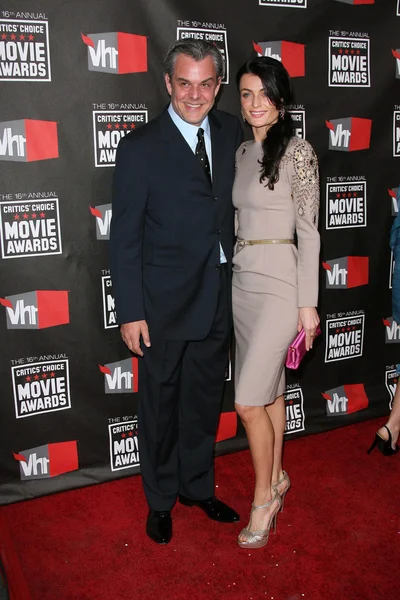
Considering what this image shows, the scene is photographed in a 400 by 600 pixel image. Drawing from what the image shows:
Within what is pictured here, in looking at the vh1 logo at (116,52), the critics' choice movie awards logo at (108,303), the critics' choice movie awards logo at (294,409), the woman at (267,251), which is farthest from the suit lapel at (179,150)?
the critics' choice movie awards logo at (294,409)

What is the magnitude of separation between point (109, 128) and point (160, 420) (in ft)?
4.40

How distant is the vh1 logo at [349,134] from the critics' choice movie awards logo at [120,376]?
1587 millimetres

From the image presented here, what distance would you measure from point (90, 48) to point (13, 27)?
33 cm

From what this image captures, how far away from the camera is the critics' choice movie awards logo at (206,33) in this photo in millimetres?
3014

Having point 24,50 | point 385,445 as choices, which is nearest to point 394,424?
point 385,445

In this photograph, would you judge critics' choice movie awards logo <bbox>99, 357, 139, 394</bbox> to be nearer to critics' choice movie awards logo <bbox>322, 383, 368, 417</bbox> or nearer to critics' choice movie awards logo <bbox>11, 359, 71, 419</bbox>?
critics' choice movie awards logo <bbox>11, 359, 71, 419</bbox>

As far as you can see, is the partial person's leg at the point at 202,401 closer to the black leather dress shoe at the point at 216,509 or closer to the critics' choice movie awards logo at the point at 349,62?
the black leather dress shoe at the point at 216,509

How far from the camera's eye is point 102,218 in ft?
9.97

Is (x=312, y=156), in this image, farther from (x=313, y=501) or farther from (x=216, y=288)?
(x=313, y=501)

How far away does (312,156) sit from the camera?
2.48 meters

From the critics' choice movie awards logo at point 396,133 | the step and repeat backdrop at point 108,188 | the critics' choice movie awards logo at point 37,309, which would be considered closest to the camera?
the step and repeat backdrop at point 108,188

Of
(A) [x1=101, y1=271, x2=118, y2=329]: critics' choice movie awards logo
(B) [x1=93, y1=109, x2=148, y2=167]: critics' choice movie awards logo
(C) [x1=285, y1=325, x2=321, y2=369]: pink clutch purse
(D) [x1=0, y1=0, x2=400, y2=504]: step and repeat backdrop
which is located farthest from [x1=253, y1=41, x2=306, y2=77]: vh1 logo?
(C) [x1=285, y1=325, x2=321, y2=369]: pink clutch purse

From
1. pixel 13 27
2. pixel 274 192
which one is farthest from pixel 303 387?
pixel 13 27

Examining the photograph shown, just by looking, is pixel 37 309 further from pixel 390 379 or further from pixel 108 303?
pixel 390 379
